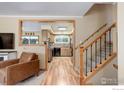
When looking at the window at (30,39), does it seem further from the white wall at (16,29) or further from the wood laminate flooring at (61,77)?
the wood laminate flooring at (61,77)

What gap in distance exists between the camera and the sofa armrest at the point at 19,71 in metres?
3.92

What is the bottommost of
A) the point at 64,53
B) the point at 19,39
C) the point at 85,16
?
the point at 64,53

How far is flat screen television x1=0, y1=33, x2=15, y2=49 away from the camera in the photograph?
22.6ft

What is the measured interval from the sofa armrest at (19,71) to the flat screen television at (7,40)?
2.02 meters

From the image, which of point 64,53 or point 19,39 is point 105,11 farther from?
point 64,53

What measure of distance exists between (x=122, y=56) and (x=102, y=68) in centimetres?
275

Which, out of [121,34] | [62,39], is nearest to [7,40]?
[121,34]

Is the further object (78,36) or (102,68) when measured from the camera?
(78,36)

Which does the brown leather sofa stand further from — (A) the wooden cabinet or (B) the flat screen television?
(A) the wooden cabinet

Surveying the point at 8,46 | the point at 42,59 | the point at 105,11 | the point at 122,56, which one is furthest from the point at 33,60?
the point at 122,56

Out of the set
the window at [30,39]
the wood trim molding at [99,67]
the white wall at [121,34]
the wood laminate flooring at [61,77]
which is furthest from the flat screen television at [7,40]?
the white wall at [121,34]

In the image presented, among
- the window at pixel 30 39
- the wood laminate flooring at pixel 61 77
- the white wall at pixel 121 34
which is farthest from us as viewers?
the window at pixel 30 39

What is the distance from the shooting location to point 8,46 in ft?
22.8

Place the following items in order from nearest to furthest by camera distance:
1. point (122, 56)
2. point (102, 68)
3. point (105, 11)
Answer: point (122, 56) < point (102, 68) < point (105, 11)
